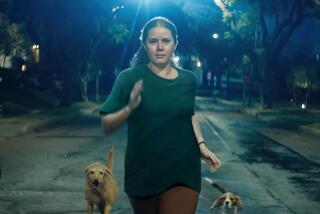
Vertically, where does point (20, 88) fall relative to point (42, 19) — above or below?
below

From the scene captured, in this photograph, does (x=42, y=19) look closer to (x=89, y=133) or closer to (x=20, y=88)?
(x=20, y=88)

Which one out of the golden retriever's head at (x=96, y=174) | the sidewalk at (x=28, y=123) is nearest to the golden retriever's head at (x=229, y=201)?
the golden retriever's head at (x=96, y=174)

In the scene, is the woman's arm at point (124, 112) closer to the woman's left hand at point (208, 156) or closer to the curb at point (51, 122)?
the woman's left hand at point (208, 156)

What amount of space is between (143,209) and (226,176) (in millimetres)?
7849

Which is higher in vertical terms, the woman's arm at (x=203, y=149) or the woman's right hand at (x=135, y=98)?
the woman's right hand at (x=135, y=98)

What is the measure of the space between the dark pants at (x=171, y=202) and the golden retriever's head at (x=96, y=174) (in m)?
2.39

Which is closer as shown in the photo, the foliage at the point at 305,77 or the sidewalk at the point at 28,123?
the sidewalk at the point at 28,123

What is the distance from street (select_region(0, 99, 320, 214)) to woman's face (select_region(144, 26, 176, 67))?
4.60 metres

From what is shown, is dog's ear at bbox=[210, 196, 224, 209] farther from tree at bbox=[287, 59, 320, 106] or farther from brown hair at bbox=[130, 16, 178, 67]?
tree at bbox=[287, 59, 320, 106]

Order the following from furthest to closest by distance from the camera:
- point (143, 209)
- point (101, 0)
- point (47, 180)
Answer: point (101, 0)
point (47, 180)
point (143, 209)

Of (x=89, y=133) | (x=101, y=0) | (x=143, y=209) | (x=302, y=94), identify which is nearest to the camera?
(x=143, y=209)

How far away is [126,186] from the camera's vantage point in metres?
3.41

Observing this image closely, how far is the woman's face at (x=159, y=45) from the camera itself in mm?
3381

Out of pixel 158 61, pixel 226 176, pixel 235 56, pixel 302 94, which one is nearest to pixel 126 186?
pixel 158 61
